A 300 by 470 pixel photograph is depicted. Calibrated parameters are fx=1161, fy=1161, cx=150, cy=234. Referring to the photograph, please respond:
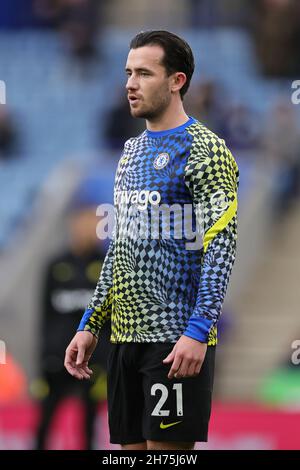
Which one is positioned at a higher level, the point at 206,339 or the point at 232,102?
the point at 232,102

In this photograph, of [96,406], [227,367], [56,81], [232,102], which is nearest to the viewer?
[96,406]

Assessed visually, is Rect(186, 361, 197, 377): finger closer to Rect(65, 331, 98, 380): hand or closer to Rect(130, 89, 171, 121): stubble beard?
Rect(65, 331, 98, 380): hand

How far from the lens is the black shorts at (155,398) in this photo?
4.00 metres

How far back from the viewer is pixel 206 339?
381 cm

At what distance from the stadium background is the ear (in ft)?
13.3

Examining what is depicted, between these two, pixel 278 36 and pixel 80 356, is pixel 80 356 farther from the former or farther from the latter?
pixel 278 36

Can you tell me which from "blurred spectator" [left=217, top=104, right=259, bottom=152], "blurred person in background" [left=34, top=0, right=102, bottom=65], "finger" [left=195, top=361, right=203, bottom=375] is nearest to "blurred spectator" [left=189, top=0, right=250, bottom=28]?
"blurred person in background" [left=34, top=0, right=102, bottom=65]

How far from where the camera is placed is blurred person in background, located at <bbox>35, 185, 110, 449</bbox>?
7.63 metres

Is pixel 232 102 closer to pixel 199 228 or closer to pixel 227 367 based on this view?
pixel 227 367

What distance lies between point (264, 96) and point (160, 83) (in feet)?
28.2

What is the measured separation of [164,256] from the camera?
404 cm

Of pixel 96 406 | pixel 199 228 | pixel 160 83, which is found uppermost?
pixel 160 83

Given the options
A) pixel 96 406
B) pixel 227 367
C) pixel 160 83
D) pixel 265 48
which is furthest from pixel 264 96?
pixel 160 83

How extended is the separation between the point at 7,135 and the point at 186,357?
9.38 m
